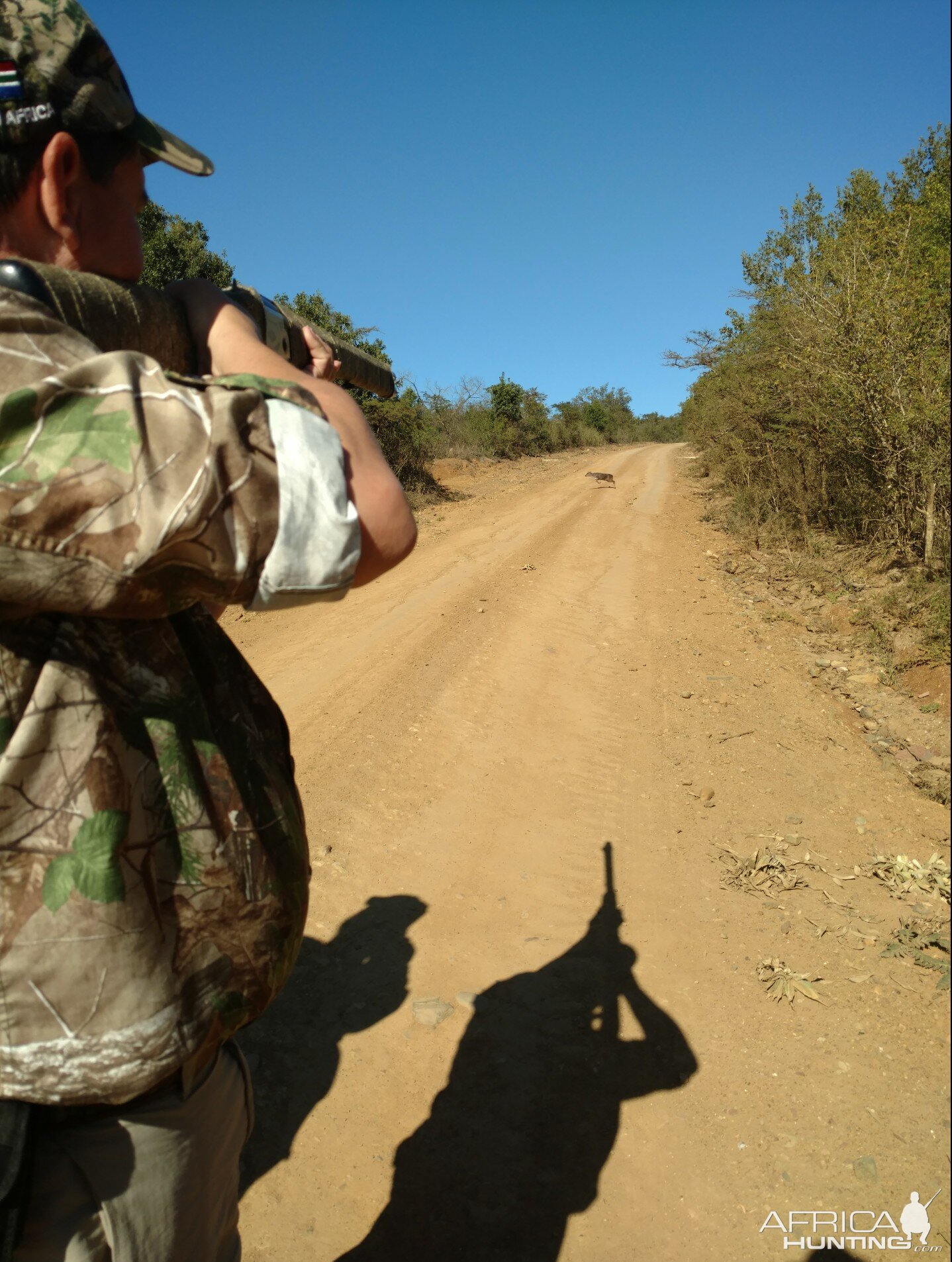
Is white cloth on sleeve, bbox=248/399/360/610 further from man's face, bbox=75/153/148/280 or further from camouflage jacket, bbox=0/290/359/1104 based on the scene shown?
man's face, bbox=75/153/148/280

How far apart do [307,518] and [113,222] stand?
0.50 metres

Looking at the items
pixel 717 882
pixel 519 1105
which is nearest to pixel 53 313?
pixel 519 1105

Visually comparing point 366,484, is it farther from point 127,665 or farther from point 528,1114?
point 528,1114

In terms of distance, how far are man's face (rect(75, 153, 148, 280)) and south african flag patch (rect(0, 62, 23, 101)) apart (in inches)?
3.9

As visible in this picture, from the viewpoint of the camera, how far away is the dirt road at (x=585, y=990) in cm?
186

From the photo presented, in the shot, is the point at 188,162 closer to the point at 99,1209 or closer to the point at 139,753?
the point at 139,753

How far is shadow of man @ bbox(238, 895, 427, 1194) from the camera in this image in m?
2.30

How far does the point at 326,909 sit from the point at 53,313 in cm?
273

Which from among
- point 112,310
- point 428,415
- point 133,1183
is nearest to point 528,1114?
point 133,1183

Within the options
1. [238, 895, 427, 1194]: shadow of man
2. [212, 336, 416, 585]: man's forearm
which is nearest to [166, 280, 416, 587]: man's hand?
[212, 336, 416, 585]: man's forearm

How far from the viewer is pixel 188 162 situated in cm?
105

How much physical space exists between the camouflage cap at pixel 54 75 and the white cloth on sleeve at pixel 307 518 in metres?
0.41

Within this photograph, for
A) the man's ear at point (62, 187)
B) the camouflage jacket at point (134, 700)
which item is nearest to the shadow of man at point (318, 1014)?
the camouflage jacket at point (134, 700)

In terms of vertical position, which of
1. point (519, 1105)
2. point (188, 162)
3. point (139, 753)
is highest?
point (188, 162)
